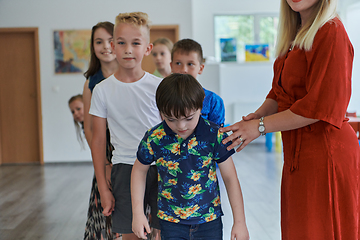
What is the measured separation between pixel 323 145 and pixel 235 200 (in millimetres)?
346

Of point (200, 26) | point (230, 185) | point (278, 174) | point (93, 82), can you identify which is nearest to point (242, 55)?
point (200, 26)

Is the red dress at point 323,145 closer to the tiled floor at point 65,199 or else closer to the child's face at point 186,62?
the child's face at point 186,62

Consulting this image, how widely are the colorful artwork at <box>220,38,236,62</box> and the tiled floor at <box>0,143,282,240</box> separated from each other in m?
2.02

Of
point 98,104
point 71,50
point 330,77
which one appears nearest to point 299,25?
point 330,77

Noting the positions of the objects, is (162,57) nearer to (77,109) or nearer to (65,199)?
(77,109)

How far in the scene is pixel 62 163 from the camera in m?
5.54

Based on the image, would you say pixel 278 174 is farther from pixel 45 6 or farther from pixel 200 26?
pixel 45 6

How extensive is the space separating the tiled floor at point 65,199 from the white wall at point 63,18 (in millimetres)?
1121

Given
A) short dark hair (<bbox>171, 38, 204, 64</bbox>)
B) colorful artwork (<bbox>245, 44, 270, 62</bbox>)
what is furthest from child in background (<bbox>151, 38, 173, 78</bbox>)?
colorful artwork (<bbox>245, 44, 270, 62</bbox>)

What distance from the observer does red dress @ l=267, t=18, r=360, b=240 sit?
0.99 m

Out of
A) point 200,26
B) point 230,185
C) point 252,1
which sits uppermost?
point 252,1

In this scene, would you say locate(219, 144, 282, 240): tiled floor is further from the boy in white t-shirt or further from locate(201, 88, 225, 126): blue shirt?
the boy in white t-shirt

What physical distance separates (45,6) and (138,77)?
15.2 ft

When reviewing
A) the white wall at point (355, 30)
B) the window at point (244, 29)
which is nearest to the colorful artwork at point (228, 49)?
the window at point (244, 29)
